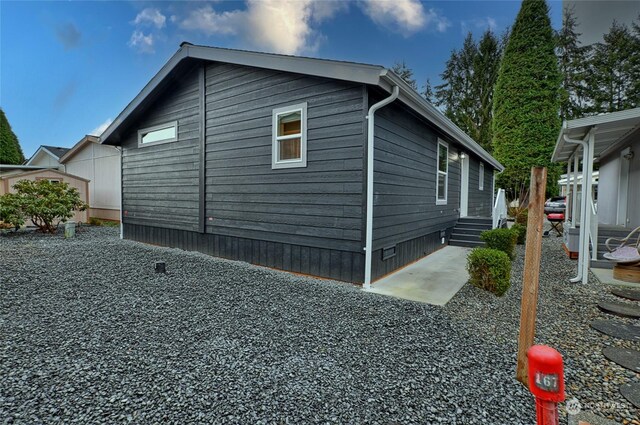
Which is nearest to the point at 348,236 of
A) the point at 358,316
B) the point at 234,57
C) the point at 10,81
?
the point at 358,316

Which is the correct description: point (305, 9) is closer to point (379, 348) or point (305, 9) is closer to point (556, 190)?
point (379, 348)

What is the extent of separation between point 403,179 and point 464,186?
17.1 ft

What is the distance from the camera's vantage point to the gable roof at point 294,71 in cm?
420

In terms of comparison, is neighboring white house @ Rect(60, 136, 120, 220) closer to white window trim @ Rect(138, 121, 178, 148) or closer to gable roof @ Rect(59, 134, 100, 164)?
gable roof @ Rect(59, 134, 100, 164)

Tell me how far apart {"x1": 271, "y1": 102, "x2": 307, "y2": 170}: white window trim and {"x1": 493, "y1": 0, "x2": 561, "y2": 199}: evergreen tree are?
1494cm

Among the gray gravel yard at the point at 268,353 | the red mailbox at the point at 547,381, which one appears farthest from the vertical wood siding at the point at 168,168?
the red mailbox at the point at 547,381

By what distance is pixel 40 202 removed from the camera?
970 centimetres

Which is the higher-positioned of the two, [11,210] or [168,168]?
[168,168]

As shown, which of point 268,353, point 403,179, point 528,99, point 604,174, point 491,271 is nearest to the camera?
point 268,353

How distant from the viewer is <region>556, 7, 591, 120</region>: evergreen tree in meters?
22.2

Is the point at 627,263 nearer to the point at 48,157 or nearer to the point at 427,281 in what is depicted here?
the point at 427,281

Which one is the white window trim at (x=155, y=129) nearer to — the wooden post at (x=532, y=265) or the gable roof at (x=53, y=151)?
the wooden post at (x=532, y=265)

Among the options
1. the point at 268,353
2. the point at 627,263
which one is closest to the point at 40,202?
the point at 268,353

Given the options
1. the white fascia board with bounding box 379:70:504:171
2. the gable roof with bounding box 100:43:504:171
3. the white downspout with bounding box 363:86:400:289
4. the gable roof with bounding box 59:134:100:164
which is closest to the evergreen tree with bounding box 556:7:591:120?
the gable roof with bounding box 100:43:504:171
